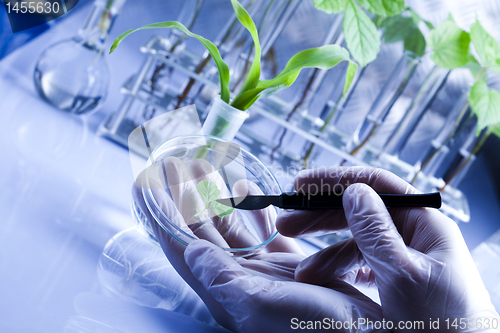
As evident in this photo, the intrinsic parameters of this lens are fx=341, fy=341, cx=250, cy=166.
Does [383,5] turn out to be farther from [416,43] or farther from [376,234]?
[376,234]

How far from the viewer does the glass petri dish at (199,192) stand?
55 centimetres

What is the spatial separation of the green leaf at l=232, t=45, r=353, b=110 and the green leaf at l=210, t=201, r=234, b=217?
20 cm

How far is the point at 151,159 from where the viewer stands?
0.60m

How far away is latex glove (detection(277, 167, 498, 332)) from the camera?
471 millimetres

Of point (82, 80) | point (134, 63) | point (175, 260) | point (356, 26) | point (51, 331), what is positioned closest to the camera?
point (51, 331)

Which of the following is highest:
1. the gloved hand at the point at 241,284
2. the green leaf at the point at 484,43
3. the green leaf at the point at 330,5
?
the green leaf at the point at 484,43

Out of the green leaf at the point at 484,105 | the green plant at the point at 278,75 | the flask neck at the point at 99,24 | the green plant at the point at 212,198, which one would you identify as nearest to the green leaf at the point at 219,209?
the green plant at the point at 212,198

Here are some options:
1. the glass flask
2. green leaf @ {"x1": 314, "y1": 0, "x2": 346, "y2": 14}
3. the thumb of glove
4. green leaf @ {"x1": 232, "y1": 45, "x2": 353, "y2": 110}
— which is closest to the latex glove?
the thumb of glove

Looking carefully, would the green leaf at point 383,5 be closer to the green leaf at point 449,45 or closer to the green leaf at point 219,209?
the green leaf at point 449,45

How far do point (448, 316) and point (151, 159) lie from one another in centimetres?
52

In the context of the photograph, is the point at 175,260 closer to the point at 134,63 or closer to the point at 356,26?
the point at 356,26

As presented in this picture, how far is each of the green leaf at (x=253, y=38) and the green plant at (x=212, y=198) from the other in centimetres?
20

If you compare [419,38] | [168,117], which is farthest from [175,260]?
[419,38]

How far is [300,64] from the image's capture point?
2.11ft
